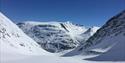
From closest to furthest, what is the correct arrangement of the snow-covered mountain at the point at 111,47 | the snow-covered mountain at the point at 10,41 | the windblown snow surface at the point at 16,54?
the windblown snow surface at the point at 16,54 → the snow-covered mountain at the point at 10,41 → the snow-covered mountain at the point at 111,47

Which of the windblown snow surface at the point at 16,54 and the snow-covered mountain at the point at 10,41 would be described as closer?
the windblown snow surface at the point at 16,54

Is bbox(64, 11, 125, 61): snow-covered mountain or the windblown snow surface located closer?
the windblown snow surface

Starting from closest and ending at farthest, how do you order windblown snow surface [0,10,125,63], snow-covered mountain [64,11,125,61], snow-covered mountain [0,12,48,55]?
windblown snow surface [0,10,125,63], snow-covered mountain [0,12,48,55], snow-covered mountain [64,11,125,61]

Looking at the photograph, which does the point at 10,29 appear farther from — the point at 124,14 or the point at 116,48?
the point at 124,14

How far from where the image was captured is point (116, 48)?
11444cm

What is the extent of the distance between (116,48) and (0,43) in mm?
54284

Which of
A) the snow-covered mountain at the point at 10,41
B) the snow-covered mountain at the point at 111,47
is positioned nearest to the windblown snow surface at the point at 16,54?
the snow-covered mountain at the point at 10,41

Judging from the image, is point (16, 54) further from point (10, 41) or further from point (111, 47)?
point (111, 47)

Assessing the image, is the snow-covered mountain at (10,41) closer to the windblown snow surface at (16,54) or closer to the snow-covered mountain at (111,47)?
the windblown snow surface at (16,54)

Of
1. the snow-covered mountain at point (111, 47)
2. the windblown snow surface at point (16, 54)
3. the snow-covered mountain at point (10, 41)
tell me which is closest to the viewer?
the windblown snow surface at point (16, 54)

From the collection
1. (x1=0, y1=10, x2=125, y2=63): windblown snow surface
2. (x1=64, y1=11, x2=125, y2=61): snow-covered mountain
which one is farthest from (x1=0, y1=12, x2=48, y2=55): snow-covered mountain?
(x1=64, y1=11, x2=125, y2=61): snow-covered mountain

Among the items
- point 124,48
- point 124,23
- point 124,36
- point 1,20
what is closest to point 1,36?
point 1,20

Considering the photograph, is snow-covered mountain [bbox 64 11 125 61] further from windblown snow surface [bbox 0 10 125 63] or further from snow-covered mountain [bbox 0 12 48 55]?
snow-covered mountain [bbox 0 12 48 55]

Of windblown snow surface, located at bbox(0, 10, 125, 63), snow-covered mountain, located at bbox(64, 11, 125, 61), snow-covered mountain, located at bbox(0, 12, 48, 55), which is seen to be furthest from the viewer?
snow-covered mountain, located at bbox(64, 11, 125, 61)
